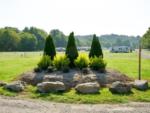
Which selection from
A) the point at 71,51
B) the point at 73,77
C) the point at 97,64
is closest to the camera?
the point at 73,77

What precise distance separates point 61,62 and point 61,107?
6.30m

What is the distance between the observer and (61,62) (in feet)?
62.7

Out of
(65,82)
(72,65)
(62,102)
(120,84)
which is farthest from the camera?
(72,65)

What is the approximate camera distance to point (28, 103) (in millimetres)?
13617

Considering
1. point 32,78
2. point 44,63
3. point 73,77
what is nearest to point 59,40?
point 44,63

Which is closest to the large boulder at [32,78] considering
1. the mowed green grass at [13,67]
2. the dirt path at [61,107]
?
the mowed green grass at [13,67]

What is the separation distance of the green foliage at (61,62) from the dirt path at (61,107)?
5217 millimetres

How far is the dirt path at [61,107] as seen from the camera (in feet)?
40.7

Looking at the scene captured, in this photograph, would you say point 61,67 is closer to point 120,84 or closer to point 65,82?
point 65,82

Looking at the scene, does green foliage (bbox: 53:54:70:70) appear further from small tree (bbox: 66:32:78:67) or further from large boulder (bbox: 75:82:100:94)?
large boulder (bbox: 75:82:100:94)

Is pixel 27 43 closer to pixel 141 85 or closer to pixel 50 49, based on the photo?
pixel 50 49

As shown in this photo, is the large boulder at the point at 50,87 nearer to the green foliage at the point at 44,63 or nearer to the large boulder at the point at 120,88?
the large boulder at the point at 120,88

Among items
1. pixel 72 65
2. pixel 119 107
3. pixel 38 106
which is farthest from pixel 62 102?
pixel 72 65

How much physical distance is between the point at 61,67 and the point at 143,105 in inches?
265
